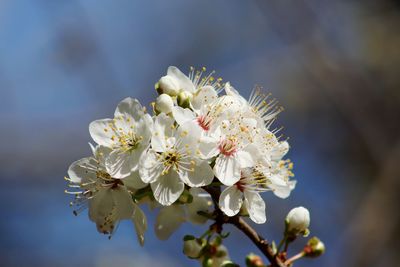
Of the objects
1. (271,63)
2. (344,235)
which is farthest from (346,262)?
(271,63)

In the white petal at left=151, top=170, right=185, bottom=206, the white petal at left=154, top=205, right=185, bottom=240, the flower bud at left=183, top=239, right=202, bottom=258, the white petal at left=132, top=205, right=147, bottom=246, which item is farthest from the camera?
the white petal at left=154, top=205, right=185, bottom=240

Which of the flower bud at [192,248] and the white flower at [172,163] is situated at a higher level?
the white flower at [172,163]

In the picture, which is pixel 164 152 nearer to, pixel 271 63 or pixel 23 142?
pixel 23 142

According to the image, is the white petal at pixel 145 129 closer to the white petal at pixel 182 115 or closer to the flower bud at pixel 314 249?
the white petal at pixel 182 115

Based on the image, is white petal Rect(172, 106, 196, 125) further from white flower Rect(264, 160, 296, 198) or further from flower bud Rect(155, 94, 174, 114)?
white flower Rect(264, 160, 296, 198)

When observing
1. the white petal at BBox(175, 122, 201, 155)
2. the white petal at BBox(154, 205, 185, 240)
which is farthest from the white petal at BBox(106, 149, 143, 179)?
the white petal at BBox(154, 205, 185, 240)

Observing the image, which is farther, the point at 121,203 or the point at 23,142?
the point at 23,142

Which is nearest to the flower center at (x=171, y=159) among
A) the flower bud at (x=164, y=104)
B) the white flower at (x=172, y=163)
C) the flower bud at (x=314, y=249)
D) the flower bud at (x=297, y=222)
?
the white flower at (x=172, y=163)

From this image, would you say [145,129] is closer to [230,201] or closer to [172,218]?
[230,201]
